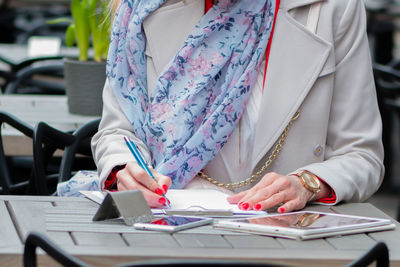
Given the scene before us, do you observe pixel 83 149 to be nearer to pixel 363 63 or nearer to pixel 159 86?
pixel 159 86

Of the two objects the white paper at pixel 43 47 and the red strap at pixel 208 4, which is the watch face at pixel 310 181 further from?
the white paper at pixel 43 47

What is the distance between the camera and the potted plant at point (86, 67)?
2979mm

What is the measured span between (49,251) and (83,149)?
1.62m

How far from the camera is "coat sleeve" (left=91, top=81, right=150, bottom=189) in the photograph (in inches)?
70.7

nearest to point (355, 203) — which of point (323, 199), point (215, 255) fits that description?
point (323, 199)

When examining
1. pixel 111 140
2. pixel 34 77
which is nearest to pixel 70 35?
pixel 111 140

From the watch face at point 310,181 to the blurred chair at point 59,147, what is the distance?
0.93 m

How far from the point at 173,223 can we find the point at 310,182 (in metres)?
0.39

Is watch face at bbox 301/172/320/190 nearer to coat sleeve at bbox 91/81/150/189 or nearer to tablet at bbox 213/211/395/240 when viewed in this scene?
tablet at bbox 213/211/395/240

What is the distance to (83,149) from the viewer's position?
2.71 m

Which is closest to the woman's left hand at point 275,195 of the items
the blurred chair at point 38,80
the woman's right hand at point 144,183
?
the woman's right hand at point 144,183

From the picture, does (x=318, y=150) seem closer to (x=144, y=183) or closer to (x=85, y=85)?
(x=144, y=183)

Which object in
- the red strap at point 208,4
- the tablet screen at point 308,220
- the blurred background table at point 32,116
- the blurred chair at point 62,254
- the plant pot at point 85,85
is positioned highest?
the red strap at point 208,4

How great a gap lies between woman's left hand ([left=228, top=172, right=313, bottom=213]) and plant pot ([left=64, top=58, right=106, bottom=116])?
1.46 metres
